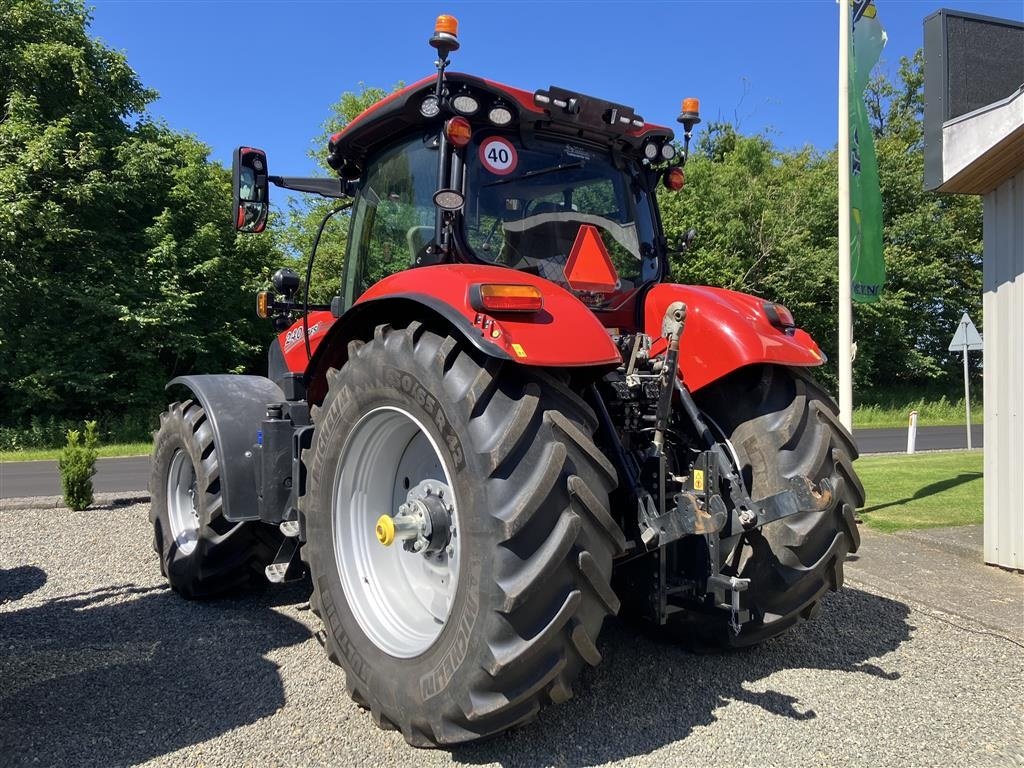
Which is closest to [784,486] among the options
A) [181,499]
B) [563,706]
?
[563,706]

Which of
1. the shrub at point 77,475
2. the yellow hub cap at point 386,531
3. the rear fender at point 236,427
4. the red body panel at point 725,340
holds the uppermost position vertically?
the red body panel at point 725,340

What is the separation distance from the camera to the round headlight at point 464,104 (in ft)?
10.5

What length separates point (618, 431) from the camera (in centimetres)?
312

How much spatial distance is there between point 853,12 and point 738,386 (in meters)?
5.83

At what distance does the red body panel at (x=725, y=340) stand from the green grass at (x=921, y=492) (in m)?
4.43

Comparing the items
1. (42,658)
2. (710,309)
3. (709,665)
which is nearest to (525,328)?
(710,309)

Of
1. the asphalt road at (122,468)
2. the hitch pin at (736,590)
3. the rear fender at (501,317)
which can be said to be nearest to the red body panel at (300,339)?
the rear fender at (501,317)

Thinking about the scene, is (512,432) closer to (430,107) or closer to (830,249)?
(430,107)

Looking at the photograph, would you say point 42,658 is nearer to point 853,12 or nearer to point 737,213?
point 853,12

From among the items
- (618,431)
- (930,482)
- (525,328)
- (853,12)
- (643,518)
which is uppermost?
(853,12)

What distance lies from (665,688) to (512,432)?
1.54 metres

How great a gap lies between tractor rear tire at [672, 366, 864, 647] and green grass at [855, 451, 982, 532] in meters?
4.23

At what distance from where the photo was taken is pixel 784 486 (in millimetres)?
3053

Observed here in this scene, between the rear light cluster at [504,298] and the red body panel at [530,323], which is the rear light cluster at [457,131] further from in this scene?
the rear light cluster at [504,298]
